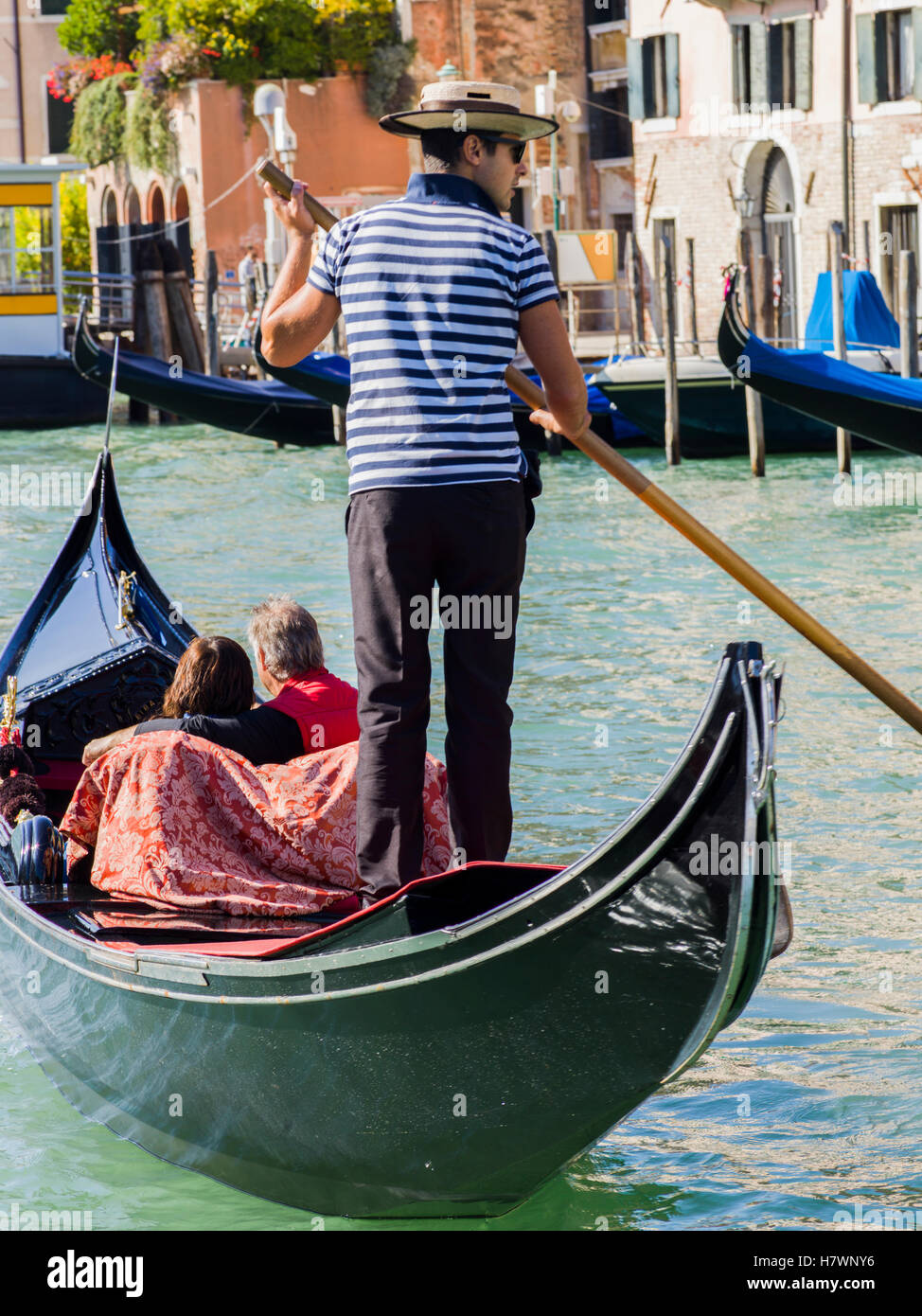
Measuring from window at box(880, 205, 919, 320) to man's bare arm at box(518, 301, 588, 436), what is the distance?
10.8 m

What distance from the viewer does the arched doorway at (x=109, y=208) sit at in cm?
1911

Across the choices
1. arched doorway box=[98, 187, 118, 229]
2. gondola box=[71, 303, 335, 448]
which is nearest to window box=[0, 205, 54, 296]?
gondola box=[71, 303, 335, 448]

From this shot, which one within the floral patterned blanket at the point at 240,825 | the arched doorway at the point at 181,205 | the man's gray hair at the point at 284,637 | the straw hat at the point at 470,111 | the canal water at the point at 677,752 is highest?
the arched doorway at the point at 181,205

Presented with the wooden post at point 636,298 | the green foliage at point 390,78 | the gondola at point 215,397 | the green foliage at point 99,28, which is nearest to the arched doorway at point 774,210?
the wooden post at point 636,298

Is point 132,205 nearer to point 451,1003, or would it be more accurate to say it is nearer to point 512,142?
point 512,142

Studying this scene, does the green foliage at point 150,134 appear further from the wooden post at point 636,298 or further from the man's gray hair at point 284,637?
the man's gray hair at point 284,637

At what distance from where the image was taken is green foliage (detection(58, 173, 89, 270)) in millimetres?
18812

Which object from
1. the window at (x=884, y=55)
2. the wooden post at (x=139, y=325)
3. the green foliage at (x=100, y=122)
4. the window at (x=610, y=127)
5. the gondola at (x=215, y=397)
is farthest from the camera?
the green foliage at (x=100, y=122)

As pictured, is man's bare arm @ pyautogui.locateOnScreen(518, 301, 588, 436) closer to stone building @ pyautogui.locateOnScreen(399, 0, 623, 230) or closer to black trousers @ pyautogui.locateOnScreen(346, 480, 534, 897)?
black trousers @ pyautogui.locateOnScreen(346, 480, 534, 897)

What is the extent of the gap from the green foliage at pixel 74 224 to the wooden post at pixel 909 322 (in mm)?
10806

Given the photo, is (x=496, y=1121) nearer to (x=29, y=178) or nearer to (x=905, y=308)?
(x=905, y=308)

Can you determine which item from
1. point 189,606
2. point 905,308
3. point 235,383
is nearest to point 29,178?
point 235,383

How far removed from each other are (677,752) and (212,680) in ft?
7.21

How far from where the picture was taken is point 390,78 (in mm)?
16422
